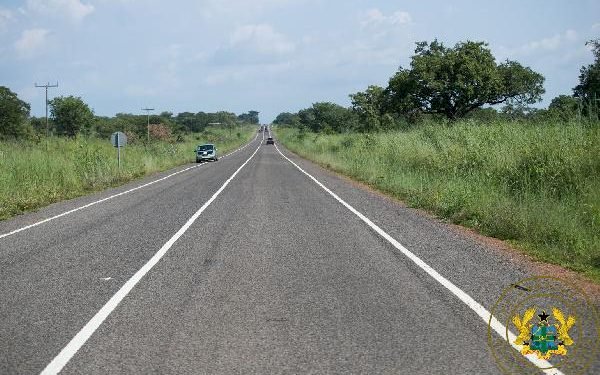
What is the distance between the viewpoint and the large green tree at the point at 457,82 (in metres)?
47.3

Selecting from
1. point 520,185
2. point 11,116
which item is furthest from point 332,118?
point 520,185

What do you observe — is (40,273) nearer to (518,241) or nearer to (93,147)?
(518,241)

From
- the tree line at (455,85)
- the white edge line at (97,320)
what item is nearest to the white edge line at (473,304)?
the white edge line at (97,320)

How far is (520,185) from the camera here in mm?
12930

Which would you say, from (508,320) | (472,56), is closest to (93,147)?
(508,320)

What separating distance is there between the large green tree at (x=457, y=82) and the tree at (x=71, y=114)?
58864 millimetres

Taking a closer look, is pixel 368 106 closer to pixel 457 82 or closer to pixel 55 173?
pixel 457 82

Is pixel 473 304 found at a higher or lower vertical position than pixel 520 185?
lower

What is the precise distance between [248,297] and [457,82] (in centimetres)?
4464

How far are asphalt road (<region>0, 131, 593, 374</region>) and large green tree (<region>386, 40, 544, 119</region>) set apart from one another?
39406mm

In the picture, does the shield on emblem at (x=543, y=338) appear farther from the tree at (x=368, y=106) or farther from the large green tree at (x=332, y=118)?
the large green tree at (x=332, y=118)

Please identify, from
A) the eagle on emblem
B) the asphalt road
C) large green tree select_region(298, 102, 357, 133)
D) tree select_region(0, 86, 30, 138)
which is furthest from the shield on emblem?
large green tree select_region(298, 102, 357, 133)

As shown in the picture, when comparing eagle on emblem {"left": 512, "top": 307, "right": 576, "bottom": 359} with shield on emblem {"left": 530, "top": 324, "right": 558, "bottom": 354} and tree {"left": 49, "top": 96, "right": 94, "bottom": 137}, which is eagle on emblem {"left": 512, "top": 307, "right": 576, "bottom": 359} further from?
tree {"left": 49, "top": 96, "right": 94, "bottom": 137}

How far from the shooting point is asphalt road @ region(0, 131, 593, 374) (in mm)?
4219
